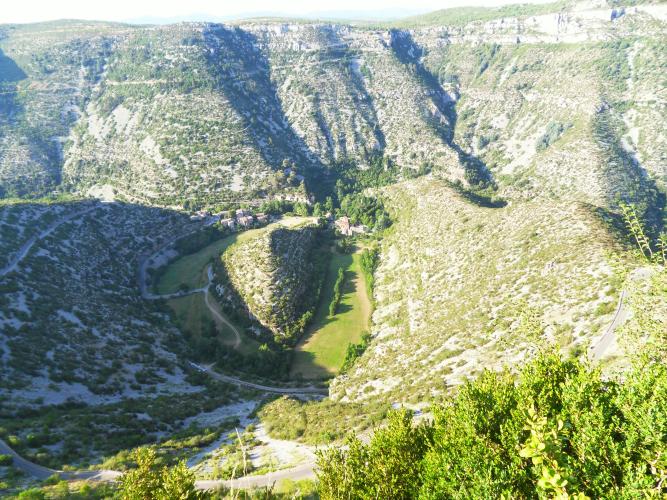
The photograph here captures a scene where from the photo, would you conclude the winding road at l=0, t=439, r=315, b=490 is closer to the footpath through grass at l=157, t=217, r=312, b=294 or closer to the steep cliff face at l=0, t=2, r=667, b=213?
the footpath through grass at l=157, t=217, r=312, b=294

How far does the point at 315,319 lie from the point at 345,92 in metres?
136

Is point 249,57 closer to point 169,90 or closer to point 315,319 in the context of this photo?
point 169,90

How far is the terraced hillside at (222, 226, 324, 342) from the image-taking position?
71500 millimetres

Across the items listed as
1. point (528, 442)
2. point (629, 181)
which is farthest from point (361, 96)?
point (528, 442)

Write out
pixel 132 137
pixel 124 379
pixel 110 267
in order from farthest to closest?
1. pixel 132 137
2. pixel 110 267
3. pixel 124 379

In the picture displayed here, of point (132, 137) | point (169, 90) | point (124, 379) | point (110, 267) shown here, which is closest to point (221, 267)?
point (110, 267)

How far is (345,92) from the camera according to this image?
6929 inches

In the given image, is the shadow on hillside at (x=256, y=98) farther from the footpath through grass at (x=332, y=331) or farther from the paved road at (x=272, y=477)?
the paved road at (x=272, y=477)

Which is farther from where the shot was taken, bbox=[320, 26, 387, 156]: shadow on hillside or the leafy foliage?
bbox=[320, 26, 387, 156]: shadow on hillside

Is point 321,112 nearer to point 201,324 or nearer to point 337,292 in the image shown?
point 337,292

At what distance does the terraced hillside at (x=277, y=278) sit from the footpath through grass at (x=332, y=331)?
2.49 meters

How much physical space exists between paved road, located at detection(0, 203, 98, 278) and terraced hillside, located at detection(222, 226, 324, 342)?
3661 cm

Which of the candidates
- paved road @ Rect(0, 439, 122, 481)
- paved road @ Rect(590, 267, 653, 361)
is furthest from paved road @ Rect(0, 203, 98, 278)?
paved road @ Rect(590, 267, 653, 361)

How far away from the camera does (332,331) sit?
70812 millimetres
